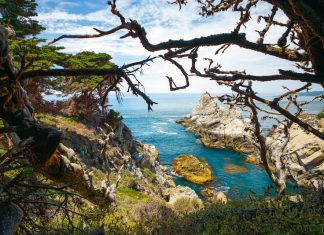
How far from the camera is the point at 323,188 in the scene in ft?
25.3

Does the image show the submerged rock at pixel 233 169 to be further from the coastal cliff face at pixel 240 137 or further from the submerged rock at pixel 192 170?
the submerged rock at pixel 192 170

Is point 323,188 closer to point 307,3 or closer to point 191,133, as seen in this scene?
point 307,3

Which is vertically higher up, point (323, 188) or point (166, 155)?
point (323, 188)

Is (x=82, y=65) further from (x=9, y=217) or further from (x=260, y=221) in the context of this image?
(x=9, y=217)

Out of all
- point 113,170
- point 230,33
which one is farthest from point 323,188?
point 113,170

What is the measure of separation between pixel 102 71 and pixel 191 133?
240 ft

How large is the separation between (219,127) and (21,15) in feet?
179

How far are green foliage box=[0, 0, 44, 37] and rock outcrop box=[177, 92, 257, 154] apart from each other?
3269 centimetres

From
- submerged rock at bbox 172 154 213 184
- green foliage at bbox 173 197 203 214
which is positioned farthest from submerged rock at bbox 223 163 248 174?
green foliage at bbox 173 197 203 214

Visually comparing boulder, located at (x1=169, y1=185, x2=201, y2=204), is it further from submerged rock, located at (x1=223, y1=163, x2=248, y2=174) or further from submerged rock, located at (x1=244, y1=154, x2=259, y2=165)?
submerged rock, located at (x1=244, y1=154, x2=259, y2=165)

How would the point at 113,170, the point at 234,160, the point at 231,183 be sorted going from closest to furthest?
1. the point at 113,170
2. the point at 231,183
3. the point at 234,160

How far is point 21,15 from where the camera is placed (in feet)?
77.4

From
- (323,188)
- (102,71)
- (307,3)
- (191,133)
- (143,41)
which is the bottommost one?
(191,133)

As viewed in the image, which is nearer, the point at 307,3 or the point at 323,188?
the point at 307,3
